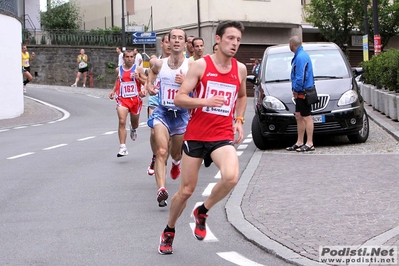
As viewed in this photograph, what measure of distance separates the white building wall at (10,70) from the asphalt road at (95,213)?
10.4 meters

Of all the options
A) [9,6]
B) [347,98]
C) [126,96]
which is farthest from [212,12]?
[126,96]

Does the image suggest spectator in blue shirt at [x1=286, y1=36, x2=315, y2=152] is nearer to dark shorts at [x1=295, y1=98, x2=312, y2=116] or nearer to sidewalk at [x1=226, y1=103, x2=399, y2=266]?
dark shorts at [x1=295, y1=98, x2=312, y2=116]

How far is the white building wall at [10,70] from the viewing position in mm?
27094

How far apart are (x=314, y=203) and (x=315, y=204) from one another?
0.23ft

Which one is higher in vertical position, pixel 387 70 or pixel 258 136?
pixel 387 70

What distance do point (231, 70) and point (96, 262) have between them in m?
1.84

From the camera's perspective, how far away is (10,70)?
2794cm

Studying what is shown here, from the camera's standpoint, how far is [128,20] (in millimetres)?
50656

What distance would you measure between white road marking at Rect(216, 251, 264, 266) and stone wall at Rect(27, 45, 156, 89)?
38.7m

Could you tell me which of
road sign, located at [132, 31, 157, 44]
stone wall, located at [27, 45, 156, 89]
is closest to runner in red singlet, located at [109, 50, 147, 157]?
road sign, located at [132, 31, 157, 44]

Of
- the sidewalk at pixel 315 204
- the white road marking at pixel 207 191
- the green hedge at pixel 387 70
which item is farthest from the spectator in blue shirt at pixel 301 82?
the green hedge at pixel 387 70

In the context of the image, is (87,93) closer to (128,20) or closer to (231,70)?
(128,20)

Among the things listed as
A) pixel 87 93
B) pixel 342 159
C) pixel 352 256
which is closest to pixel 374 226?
pixel 352 256

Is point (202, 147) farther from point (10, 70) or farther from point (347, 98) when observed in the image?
point (10, 70)
